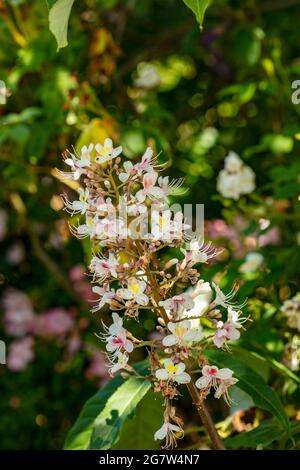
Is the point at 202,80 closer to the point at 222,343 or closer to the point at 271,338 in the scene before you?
the point at 271,338

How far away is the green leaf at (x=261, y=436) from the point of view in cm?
135

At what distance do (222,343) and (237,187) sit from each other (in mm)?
867

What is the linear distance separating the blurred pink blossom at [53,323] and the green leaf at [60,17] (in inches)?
67.0

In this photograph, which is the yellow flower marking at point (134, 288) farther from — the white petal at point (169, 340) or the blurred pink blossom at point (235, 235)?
the blurred pink blossom at point (235, 235)

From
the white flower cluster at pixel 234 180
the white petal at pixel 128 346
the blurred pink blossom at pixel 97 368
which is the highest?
the white petal at pixel 128 346

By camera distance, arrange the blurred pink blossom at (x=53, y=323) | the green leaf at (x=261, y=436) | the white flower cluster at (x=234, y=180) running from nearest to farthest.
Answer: the green leaf at (x=261, y=436) < the white flower cluster at (x=234, y=180) < the blurred pink blossom at (x=53, y=323)

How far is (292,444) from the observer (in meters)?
1.41

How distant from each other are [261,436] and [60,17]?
728 mm

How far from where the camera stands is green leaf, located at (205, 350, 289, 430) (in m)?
1.25

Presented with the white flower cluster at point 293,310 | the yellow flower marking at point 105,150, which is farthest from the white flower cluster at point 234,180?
the yellow flower marking at point 105,150

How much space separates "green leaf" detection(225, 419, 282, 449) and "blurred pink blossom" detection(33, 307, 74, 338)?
1.33 m

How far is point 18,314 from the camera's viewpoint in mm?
2787

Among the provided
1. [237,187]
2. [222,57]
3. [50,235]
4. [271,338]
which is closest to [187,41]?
[222,57]
